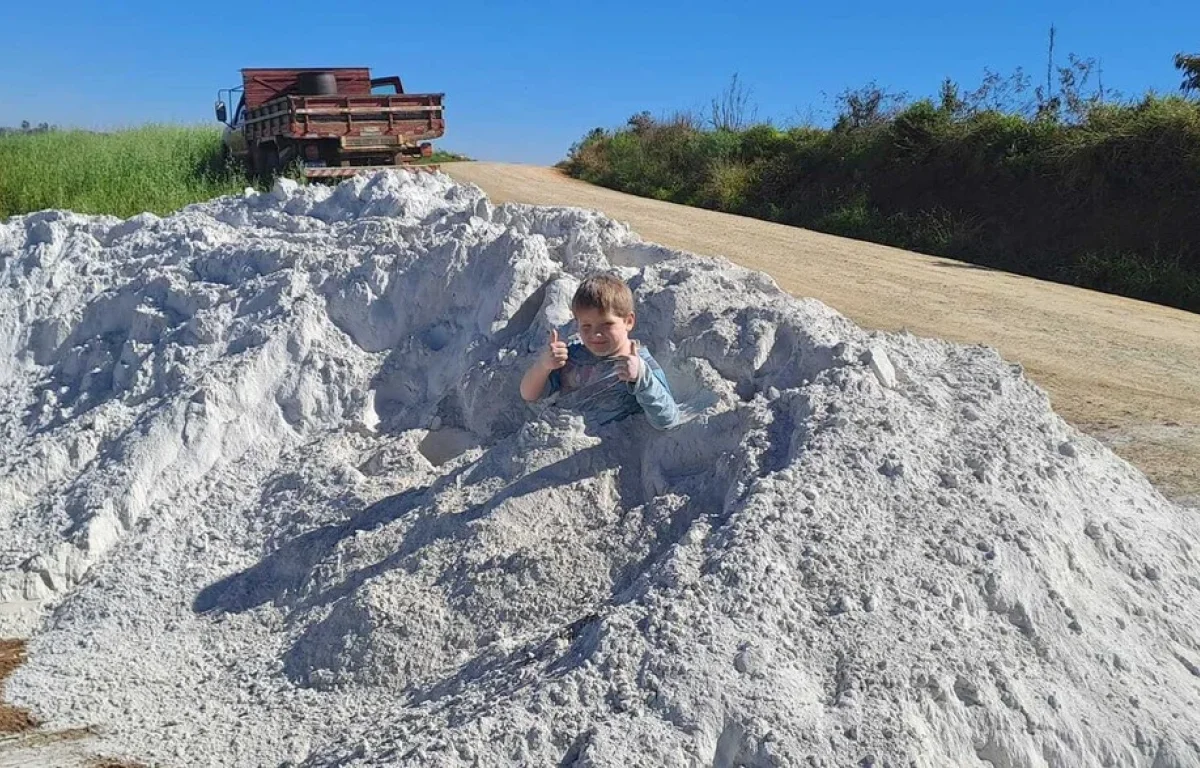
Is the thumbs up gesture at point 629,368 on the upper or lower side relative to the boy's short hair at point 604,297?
lower

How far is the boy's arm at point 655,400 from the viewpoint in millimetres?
4070

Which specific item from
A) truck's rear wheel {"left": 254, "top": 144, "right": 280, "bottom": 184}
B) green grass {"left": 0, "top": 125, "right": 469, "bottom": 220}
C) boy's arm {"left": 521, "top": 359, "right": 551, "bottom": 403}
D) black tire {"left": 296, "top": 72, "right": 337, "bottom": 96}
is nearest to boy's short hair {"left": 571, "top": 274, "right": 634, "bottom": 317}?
boy's arm {"left": 521, "top": 359, "right": 551, "bottom": 403}

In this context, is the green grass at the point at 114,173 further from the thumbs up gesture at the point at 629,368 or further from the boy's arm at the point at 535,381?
the thumbs up gesture at the point at 629,368

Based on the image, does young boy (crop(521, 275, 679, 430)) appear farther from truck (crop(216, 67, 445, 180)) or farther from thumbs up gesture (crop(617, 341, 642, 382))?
truck (crop(216, 67, 445, 180))

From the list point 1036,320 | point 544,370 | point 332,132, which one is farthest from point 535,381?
point 332,132

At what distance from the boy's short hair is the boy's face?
2cm

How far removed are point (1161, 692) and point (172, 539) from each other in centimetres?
379

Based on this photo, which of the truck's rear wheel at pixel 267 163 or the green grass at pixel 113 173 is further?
the truck's rear wheel at pixel 267 163

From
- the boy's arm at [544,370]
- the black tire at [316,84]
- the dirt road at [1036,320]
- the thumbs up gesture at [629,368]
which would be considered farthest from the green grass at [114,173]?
the thumbs up gesture at [629,368]

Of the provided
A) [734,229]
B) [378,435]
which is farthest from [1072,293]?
[378,435]

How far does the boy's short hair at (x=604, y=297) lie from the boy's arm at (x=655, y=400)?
0.69ft

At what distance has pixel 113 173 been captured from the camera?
1352 centimetres

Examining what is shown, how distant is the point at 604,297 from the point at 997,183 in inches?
530

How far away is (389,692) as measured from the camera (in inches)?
146
